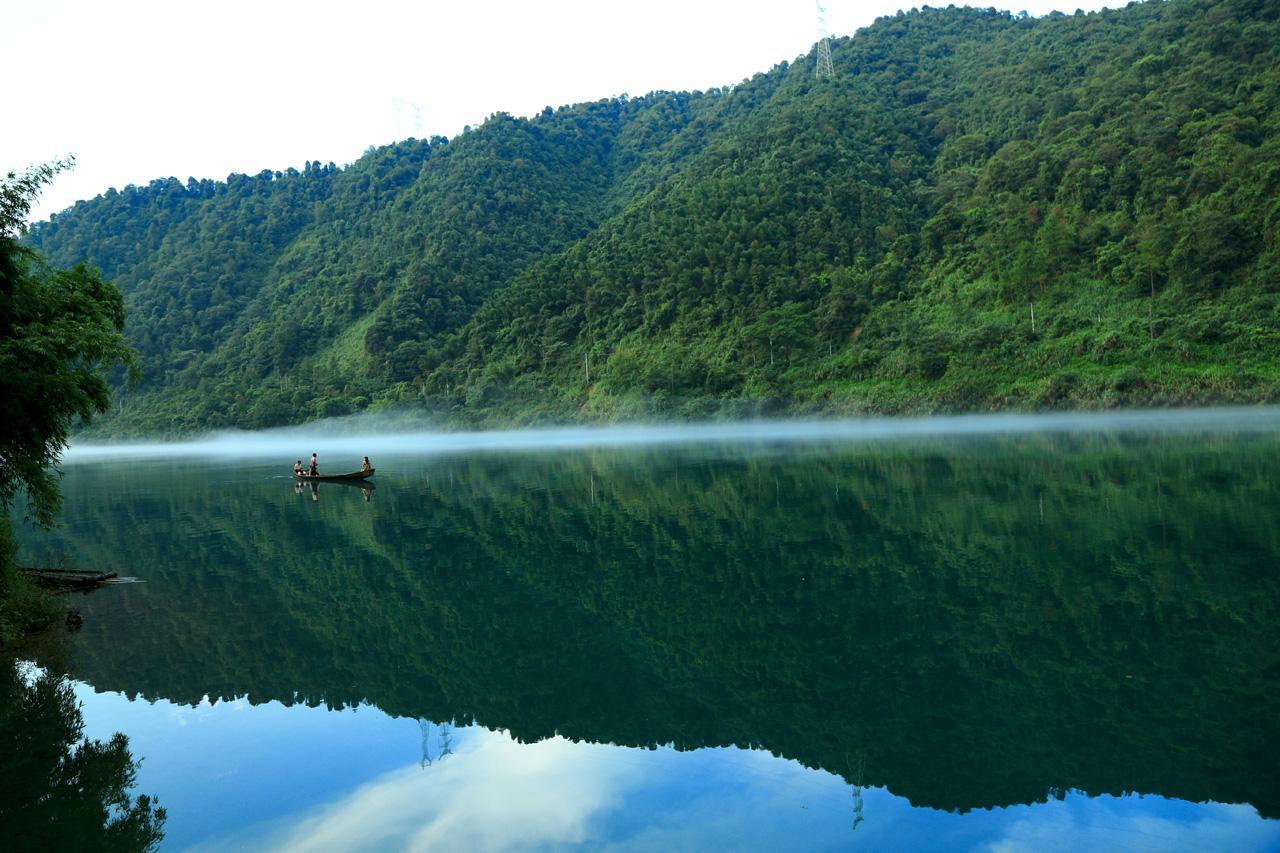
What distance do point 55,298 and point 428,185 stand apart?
146 metres

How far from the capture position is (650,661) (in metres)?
10.7

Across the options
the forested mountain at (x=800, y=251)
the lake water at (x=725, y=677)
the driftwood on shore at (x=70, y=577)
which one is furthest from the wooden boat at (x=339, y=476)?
the forested mountain at (x=800, y=251)

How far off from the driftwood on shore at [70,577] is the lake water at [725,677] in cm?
33

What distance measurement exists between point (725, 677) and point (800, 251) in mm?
92409

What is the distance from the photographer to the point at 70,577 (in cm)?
1658

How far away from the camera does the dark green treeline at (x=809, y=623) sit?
7.74m

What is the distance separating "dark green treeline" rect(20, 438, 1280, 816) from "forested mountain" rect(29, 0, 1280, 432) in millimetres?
47754

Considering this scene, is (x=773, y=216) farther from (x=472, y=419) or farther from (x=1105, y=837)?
(x=1105, y=837)

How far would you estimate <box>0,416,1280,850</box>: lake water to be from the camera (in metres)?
6.79

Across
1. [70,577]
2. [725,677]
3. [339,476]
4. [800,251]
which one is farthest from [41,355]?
[800,251]

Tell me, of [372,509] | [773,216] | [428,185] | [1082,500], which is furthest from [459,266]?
[1082,500]

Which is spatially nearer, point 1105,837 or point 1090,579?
point 1105,837

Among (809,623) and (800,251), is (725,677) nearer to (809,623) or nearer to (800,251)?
(809,623)

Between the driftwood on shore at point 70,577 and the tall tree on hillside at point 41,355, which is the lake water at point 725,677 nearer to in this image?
the driftwood on shore at point 70,577
